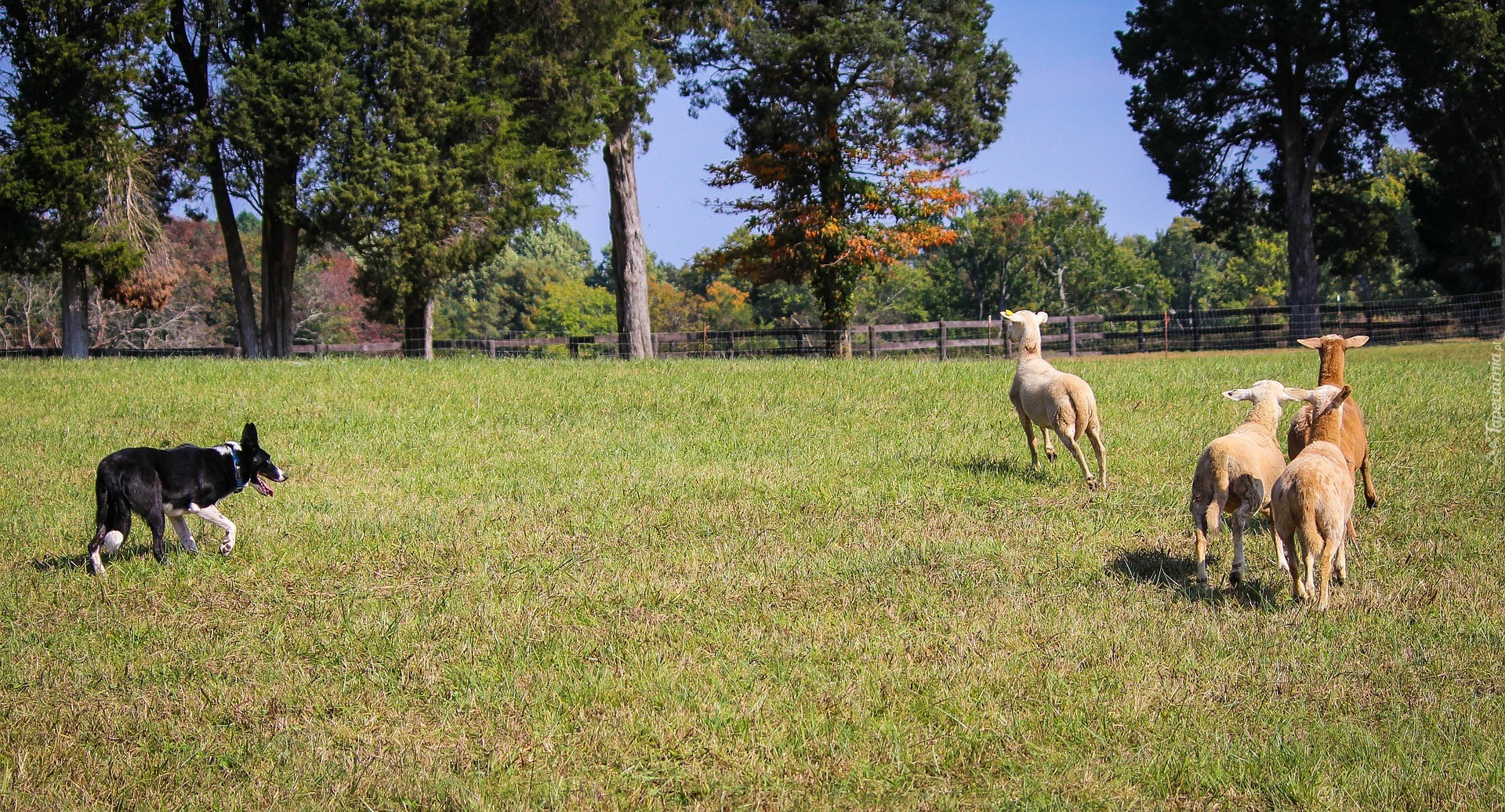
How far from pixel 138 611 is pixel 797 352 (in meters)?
26.2

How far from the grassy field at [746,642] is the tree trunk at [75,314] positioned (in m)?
17.8

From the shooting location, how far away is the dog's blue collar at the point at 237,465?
25.2 ft


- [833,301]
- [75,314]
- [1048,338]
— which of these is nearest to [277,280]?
[75,314]

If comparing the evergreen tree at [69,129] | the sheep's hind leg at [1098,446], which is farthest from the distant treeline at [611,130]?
the sheep's hind leg at [1098,446]

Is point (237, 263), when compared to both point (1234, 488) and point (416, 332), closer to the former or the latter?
point (416, 332)

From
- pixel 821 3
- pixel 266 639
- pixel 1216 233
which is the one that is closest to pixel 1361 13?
pixel 1216 233

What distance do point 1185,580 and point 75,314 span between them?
28.2 m

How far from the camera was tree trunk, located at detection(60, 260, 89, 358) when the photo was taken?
26422 mm

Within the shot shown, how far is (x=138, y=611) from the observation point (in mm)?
6410

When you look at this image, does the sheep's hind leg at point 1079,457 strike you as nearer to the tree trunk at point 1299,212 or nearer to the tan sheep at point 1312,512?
the tan sheep at point 1312,512

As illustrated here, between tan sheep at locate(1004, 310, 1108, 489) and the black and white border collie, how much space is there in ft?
21.2

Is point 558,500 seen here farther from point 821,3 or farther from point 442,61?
point 821,3

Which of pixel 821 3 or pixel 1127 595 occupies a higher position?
pixel 821 3

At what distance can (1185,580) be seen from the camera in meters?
6.75
